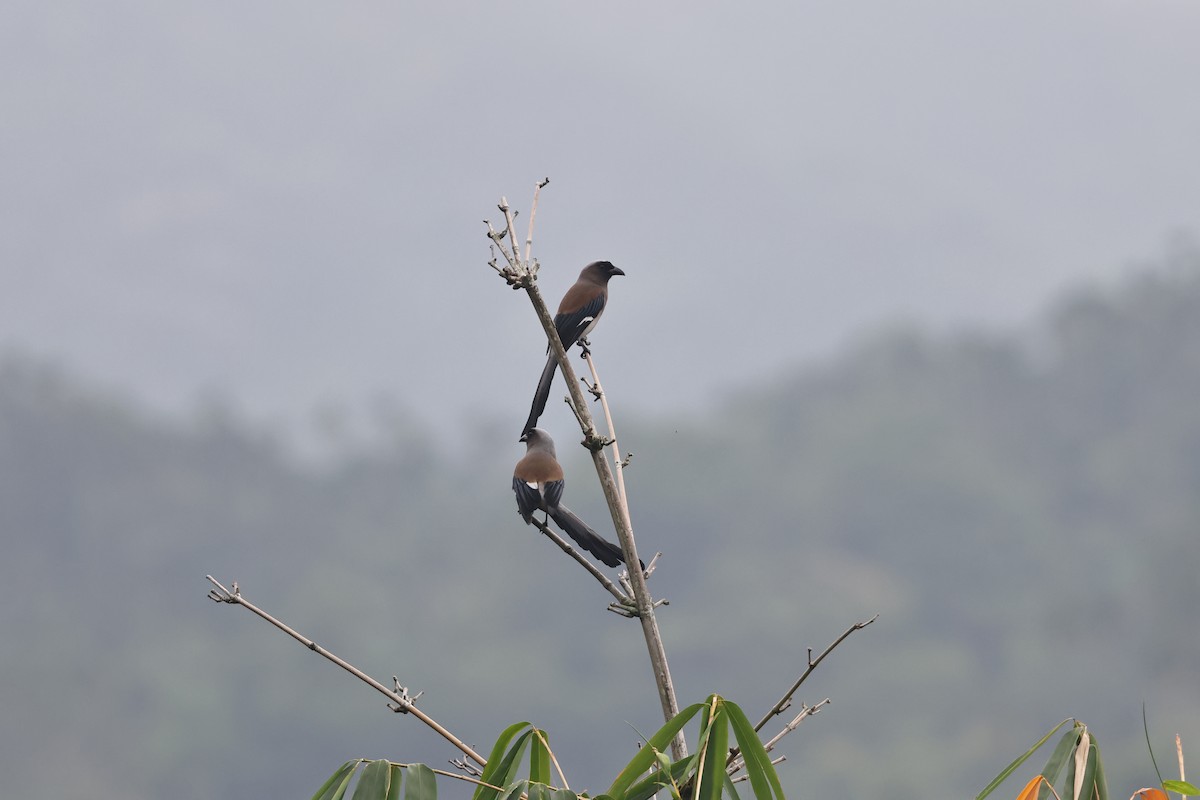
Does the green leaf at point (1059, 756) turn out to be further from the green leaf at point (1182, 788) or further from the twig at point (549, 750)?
the twig at point (549, 750)

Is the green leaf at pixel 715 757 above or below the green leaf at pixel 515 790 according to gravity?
above

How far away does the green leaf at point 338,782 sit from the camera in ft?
6.01

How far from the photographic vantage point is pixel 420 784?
6.15 feet

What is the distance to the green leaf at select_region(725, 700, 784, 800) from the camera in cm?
178

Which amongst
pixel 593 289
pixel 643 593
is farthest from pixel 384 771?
pixel 593 289

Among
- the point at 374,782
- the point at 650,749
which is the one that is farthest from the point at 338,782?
the point at 650,749

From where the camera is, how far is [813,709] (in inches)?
84.6

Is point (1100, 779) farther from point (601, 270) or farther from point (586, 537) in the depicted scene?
point (601, 270)

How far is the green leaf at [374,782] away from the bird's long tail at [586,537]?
2.40ft

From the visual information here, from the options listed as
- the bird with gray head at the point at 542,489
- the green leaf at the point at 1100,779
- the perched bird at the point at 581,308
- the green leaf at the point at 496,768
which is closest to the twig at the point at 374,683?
the green leaf at the point at 496,768

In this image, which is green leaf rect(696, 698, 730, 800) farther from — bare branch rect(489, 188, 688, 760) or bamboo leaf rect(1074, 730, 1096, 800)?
bamboo leaf rect(1074, 730, 1096, 800)

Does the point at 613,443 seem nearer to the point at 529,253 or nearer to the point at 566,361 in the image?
the point at 566,361

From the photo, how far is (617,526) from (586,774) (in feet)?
213

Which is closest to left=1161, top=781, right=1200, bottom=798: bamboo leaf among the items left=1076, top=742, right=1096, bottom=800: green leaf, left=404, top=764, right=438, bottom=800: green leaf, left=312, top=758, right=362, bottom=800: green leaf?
left=1076, top=742, right=1096, bottom=800: green leaf
